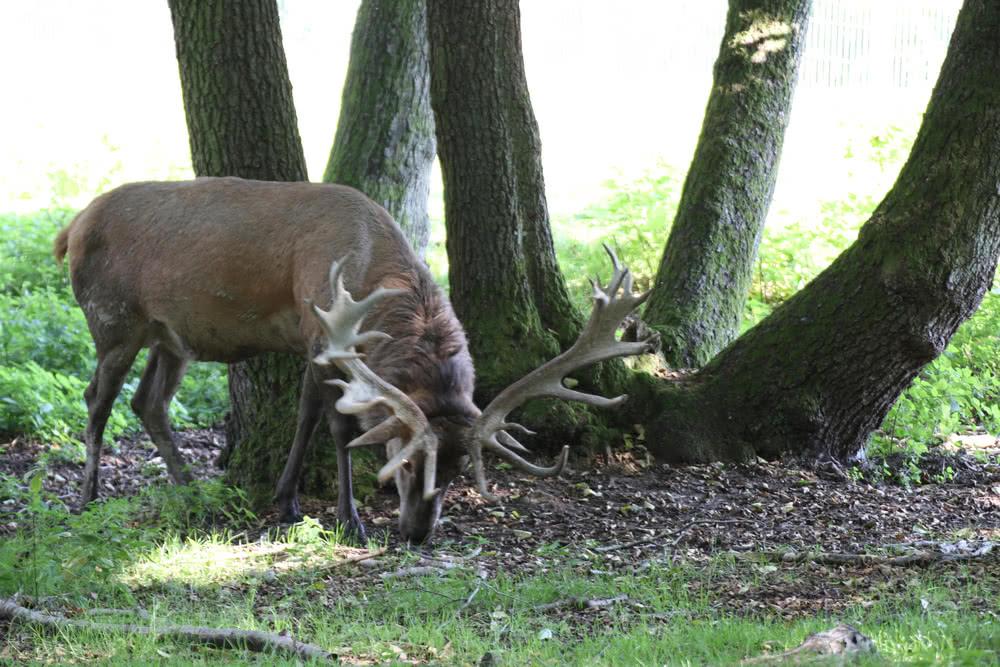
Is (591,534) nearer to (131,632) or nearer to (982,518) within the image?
(982,518)

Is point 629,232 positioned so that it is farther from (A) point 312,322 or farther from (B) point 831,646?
(B) point 831,646

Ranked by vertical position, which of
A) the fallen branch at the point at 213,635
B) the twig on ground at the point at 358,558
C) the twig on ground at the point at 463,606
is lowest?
the twig on ground at the point at 358,558

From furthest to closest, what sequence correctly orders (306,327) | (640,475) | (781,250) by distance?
(781,250) → (640,475) → (306,327)

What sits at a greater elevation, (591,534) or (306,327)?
(306,327)

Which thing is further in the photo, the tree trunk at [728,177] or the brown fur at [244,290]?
the tree trunk at [728,177]

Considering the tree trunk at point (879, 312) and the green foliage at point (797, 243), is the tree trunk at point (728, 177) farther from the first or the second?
the green foliage at point (797, 243)

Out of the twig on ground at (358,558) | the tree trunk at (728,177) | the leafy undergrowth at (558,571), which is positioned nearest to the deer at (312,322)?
the twig on ground at (358,558)

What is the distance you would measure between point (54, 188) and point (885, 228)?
12984 mm

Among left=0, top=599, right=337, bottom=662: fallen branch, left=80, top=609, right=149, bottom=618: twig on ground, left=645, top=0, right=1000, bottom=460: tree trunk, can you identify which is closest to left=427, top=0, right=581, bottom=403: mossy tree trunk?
left=645, top=0, right=1000, bottom=460: tree trunk

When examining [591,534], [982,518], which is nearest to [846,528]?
[982,518]

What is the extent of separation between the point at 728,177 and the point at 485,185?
2.24m

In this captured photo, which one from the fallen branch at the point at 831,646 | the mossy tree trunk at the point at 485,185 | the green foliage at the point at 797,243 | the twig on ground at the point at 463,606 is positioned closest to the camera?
the fallen branch at the point at 831,646

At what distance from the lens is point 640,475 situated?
7.11m

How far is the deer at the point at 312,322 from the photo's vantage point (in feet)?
17.4
